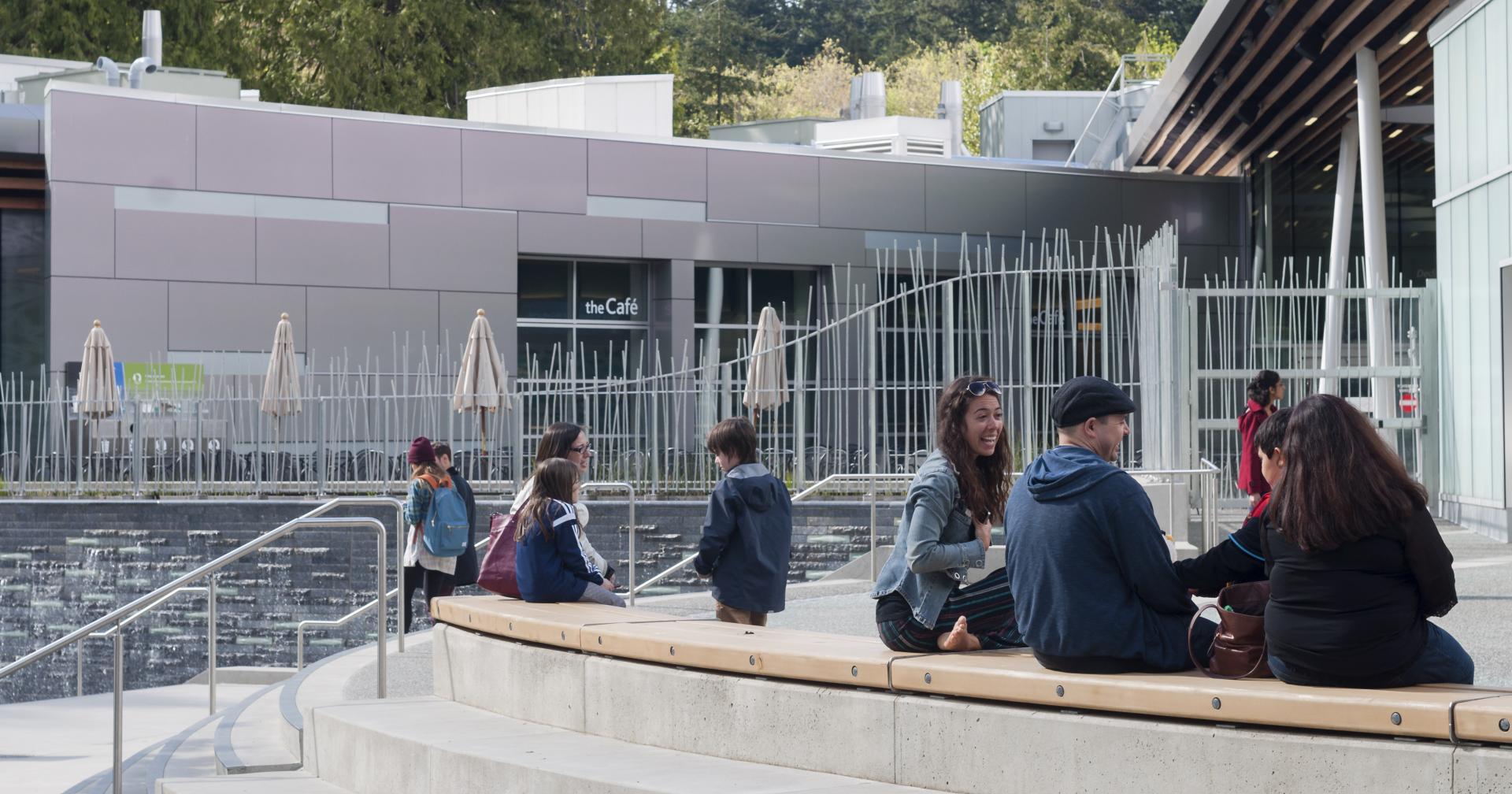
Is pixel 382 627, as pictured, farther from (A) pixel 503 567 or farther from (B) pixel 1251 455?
(B) pixel 1251 455

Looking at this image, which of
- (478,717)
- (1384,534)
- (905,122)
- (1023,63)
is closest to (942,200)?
(905,122)

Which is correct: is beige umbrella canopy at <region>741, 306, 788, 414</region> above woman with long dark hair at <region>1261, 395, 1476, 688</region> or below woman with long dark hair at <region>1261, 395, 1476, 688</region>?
above

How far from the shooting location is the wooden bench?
13.8ft

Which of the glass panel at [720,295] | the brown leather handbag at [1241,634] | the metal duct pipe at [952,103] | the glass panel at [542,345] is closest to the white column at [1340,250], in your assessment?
the glass panel at [720,295]

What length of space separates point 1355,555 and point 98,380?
18.8m

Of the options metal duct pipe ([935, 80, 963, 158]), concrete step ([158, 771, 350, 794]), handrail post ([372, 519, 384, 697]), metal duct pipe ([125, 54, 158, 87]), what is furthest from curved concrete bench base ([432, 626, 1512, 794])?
metal duct pipe ([935, 80, 963, 158])

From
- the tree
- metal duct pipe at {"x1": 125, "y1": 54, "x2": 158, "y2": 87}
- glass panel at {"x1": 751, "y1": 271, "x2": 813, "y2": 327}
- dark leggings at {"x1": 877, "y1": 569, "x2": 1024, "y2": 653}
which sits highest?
the tree

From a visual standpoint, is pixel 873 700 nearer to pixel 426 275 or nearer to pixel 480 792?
pixel 480 792

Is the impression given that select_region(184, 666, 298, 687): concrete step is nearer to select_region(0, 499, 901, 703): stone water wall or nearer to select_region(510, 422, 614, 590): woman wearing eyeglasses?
select_region(0, 499, 901, 703): stone water wall

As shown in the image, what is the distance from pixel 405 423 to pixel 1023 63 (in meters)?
42.9

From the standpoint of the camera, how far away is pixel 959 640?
555 centimetres

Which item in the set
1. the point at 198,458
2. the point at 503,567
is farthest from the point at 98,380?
the point at 503,567

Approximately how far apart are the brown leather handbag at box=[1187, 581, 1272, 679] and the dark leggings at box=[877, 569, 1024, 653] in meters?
0.89

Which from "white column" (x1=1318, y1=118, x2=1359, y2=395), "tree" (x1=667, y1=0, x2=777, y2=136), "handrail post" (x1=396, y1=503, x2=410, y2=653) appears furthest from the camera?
"tree" (x1=667, y1=0, x2=777, y2=136)
